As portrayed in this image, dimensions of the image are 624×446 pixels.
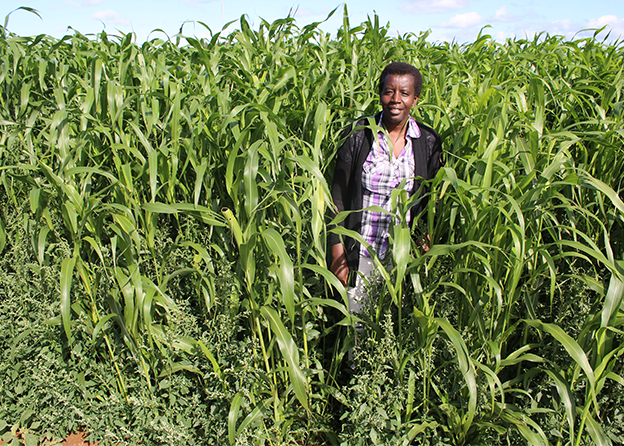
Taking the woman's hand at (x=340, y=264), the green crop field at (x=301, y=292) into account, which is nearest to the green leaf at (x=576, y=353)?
the green crop field at (x=301, y=292)

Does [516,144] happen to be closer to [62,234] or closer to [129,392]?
[129,392]

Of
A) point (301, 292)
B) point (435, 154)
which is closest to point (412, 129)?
point (435, 154)

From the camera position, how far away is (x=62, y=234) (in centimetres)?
217

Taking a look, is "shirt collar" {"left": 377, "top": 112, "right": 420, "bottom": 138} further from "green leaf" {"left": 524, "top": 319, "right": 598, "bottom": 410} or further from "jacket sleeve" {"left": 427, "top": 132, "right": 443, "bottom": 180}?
"green leaf" {"left": 524, "top": 319, "right": 598, "bottom": 410}

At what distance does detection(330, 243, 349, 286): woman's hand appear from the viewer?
2020mm

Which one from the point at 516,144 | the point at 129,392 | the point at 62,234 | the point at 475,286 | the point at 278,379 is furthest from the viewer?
the point at 62,234

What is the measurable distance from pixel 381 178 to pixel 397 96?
0.37m

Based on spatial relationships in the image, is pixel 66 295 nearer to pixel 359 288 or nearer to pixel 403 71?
pixel 359 288

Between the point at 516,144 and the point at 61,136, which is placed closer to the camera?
the point at 516,144

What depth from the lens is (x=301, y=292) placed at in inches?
58.1

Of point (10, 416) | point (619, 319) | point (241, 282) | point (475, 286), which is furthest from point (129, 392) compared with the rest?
point (619, 319)

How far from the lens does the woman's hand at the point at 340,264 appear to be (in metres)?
2.02

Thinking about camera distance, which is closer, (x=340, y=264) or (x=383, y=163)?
(x=383, y=163)

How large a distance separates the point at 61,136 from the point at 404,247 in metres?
1.54
